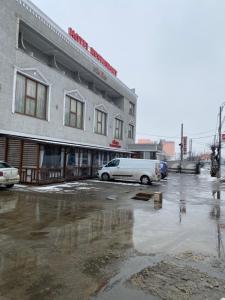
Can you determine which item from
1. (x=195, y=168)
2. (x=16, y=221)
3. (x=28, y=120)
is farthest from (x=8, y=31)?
(x=195, y=168)

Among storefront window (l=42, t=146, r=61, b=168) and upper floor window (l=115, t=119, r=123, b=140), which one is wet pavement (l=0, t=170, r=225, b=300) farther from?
upper floor window (l=115, t=119, r=123, b=140)

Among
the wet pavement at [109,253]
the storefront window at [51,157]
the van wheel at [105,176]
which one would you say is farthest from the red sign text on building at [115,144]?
the wet pavement at [109,253]

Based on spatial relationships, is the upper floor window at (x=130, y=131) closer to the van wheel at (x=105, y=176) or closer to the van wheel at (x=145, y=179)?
the van wheel at (x=105, y=176)

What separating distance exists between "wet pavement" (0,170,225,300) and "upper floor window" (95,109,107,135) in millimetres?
20608

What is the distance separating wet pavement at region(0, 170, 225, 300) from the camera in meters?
4.48

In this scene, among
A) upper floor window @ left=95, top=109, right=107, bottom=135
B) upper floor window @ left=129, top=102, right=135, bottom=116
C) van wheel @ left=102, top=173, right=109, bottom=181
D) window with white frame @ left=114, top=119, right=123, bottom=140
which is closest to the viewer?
van wheel @ left=102, top=173, right=109, bottom=181

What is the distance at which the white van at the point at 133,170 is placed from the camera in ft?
77.7

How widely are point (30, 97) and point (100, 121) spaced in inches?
495

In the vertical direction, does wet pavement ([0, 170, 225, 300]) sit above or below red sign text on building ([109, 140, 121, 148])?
below

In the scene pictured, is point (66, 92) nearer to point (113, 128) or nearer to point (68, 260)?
point (113, 128)

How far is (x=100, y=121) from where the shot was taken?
107 feet

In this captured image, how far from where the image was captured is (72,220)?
9.31m

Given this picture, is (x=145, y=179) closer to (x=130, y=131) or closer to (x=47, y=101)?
(x=47, y=101)

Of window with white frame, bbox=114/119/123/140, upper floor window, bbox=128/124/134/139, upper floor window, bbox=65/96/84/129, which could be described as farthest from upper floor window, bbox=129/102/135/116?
upper floor window, bbox=65/96/84/129
